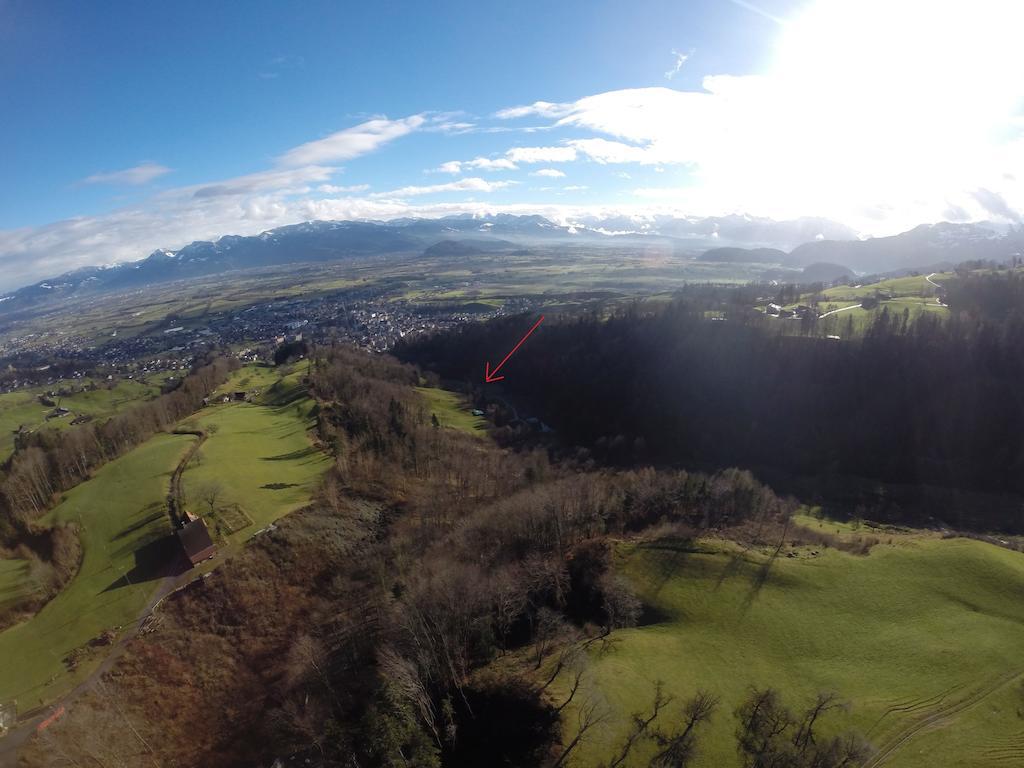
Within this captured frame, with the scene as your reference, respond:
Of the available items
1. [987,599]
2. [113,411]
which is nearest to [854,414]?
[987,599]

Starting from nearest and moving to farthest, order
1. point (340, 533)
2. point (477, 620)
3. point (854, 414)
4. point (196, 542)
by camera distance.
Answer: point (477, 620) → point (196, 542) → point (340, 533) → point (854, 414)

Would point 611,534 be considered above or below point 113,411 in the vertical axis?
below

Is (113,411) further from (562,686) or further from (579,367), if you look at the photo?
(562,686)

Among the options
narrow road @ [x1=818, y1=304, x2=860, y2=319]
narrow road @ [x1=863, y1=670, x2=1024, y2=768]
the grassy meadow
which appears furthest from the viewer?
narrow road @ [x1=818, y1=304, x2=860, y2=319]

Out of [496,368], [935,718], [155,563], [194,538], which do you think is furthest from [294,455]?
[496,368]

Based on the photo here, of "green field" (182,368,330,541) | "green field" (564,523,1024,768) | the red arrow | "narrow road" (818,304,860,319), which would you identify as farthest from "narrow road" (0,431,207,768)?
"narrow road" (818,304,860,319)

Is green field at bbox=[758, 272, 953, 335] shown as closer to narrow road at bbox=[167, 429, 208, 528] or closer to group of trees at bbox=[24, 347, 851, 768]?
group of trees at bbox=[24, 347, 851, 768]

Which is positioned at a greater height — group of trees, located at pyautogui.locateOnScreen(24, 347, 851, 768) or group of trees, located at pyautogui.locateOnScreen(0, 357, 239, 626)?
group of trees, located at pyautogui.locateOnScreen(0, 357, 239, 626)
